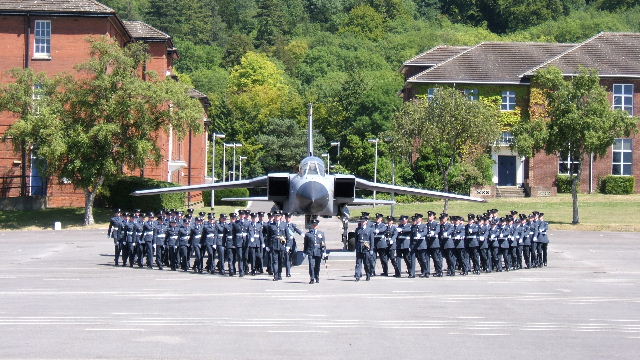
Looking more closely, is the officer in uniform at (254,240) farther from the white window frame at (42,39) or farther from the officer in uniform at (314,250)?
the white window frame at (42,39)

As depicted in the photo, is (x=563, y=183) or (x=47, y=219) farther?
(x=563, y=183)

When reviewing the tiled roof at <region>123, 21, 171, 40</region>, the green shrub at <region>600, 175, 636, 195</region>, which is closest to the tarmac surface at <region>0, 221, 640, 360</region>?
the green shrub at <region>600, 175, 636, 195</region>

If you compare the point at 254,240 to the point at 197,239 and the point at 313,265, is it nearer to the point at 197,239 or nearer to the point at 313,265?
the point at 197,239

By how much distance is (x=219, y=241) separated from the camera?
28.0m

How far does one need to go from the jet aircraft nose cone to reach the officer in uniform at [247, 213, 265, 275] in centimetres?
284

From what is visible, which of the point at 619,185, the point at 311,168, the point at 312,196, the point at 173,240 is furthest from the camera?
the point at 619,185

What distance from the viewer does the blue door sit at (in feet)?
232

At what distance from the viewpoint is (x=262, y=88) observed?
Result: 116625 millimetres

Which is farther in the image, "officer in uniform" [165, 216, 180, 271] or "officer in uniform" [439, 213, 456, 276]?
"officer in uniform" [165, 216, 180, 271]

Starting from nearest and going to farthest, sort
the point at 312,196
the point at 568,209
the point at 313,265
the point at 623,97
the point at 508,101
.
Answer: the point at 313,265 → the point at 312,196 → the point at 568,209 → the point at 623,97 → the point at 508,101

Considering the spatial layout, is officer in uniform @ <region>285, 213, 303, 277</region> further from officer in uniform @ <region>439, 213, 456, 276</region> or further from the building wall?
the building wall

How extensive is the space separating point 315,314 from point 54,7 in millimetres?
39820

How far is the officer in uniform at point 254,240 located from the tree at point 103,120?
21390mm

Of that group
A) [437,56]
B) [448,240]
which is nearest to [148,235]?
[448,240]
